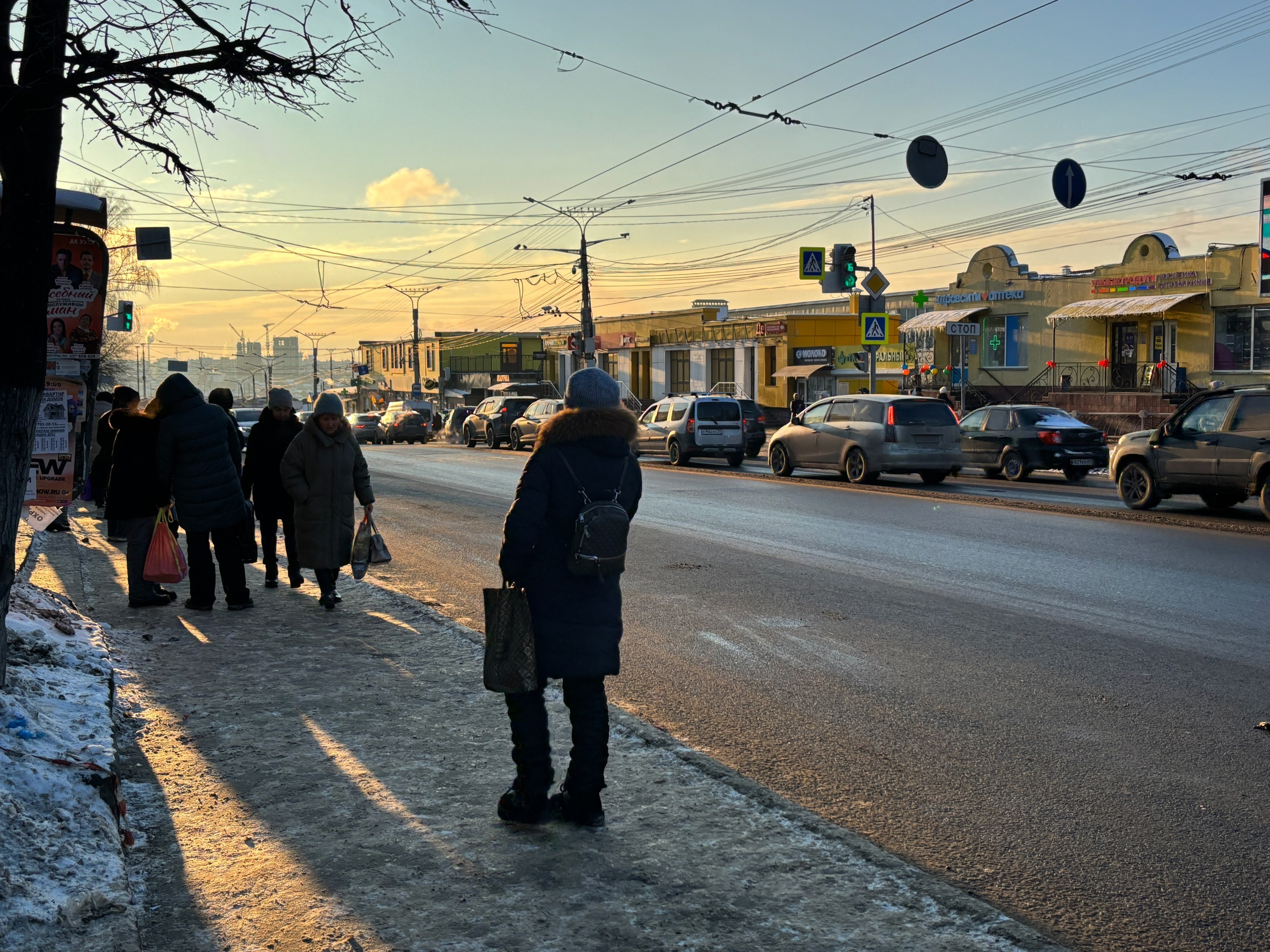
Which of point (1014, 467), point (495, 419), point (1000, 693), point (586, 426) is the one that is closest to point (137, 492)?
point (586, 426)

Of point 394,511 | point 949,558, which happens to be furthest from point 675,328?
point 949,558

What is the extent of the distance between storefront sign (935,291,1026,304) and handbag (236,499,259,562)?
36960 mm

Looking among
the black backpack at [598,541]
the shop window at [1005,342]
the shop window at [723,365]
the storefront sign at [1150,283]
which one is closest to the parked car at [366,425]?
the shop window at [723,365]

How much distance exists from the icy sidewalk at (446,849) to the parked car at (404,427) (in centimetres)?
4534

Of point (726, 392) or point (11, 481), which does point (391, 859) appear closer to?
point (11, 481)

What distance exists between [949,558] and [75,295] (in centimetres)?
804

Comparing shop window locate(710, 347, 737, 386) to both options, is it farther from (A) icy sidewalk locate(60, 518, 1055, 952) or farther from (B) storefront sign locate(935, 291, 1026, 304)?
(A) icy sidewalk locate(60, 518, 1055, 952)

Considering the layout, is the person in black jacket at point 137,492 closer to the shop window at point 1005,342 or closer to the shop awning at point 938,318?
the shop awning at point 938,318

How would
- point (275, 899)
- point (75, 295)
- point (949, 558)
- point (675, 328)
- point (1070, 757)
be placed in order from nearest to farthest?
1. point (275, 899)
2. point (1070, 757)
3. point (75, 295)
4. point (949, 558)
5. point (675, 328)

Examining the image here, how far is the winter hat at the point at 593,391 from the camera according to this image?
4.32 m

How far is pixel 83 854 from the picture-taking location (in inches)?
146

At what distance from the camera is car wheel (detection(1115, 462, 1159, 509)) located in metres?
16.0

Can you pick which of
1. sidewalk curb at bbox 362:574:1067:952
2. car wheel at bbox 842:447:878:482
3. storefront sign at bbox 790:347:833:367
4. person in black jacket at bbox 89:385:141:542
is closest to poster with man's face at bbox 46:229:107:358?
person in black jacket at bbox 89:385:141:542

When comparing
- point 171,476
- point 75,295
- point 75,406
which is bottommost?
point 171,476
